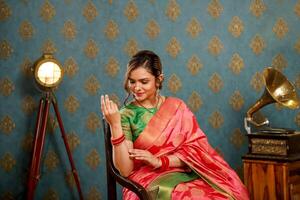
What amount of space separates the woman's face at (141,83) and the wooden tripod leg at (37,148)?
54.0 inches

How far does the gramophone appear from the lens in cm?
406

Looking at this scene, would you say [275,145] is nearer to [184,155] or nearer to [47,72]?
[184,155]

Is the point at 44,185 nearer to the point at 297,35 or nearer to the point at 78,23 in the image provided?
the point at 78,23

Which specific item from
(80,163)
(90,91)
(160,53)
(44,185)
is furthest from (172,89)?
(44,185)

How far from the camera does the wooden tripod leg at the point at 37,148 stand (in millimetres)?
4016

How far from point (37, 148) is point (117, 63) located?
1005 millimetres

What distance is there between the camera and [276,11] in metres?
4.83

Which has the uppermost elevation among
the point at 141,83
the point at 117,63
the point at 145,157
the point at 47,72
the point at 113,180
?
the point at 117,63

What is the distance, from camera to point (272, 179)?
406 cm

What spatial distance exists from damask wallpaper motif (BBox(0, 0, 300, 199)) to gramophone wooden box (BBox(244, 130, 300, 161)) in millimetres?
598

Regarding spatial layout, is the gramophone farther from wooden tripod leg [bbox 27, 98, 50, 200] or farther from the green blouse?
wooden tripod leg [bbox 27, 98, 50, 200]

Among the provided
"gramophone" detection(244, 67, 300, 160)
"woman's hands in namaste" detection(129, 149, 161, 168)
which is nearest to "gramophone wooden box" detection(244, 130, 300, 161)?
"gramophone" detection(244, 67, 300, 160)

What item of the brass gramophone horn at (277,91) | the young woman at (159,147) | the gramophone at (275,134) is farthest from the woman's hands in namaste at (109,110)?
the brass gramophone horn at (277,91)

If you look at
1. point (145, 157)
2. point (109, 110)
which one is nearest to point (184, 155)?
point (145, 157)
